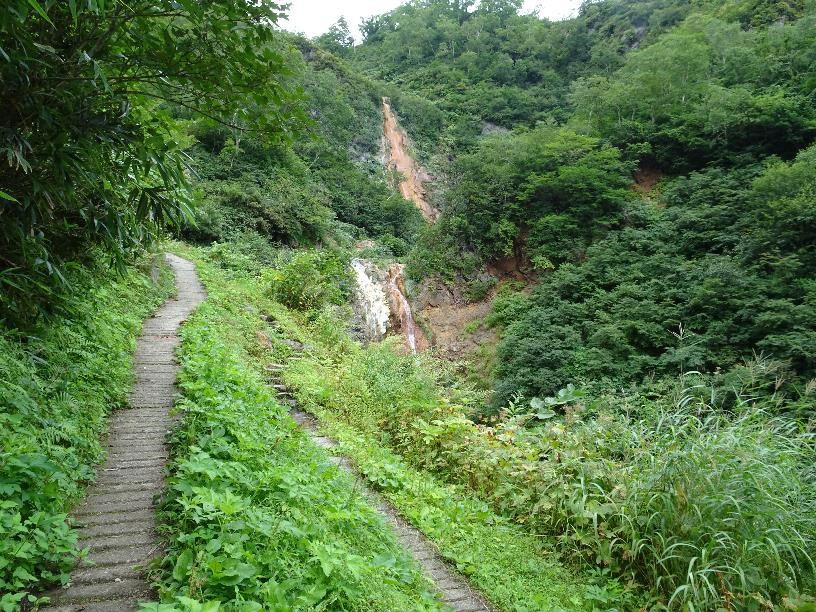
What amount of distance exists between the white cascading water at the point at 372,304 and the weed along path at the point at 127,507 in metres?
12.2

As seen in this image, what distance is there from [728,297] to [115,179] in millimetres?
15059

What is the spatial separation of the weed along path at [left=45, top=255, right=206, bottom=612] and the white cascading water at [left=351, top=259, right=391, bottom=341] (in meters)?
12.2

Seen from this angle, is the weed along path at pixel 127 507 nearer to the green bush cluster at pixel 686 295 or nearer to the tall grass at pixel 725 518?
the tall grass at pixel 725 518

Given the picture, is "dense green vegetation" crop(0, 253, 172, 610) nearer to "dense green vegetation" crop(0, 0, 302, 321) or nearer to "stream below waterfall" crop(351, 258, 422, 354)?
"dense green vegetation" crop(0, 0, 302, 321)

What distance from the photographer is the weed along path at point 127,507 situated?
245cm

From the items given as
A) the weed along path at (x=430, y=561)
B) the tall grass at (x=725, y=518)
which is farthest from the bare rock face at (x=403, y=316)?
the tall grass at (x=725, y=518)

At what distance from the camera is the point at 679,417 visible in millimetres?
4613

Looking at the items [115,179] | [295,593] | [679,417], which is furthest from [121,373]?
[679,417]

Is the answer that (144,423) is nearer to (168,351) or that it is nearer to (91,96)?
(168,351)

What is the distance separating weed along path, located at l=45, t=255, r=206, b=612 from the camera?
96.4 inches

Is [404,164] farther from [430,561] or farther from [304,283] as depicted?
[430,561]

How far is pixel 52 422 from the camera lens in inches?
131

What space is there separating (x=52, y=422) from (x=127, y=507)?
32.9 inches

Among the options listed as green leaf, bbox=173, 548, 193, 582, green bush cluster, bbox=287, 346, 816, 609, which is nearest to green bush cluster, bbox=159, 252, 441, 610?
green leaf, bbox=173, 548, 193, 582
